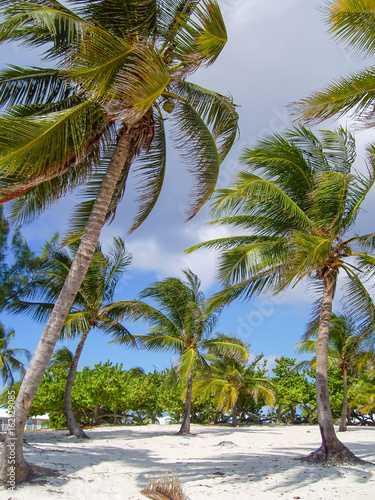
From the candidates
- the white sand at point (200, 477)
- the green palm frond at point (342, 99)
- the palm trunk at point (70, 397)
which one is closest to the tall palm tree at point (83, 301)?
the palm trunk at point (70, 397)

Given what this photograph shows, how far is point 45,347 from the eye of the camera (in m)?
6.44

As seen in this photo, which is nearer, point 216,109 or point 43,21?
point 43,21

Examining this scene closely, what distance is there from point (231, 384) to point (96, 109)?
2314cm

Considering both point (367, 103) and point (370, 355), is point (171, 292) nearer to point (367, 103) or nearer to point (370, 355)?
point (370, 355)

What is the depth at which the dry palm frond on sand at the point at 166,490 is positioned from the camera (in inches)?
231

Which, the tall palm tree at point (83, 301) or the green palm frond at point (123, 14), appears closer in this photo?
the green palm frond at point (123, 14)

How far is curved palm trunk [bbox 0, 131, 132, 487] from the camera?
616cm

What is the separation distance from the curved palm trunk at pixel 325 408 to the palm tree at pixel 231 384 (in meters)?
14.6

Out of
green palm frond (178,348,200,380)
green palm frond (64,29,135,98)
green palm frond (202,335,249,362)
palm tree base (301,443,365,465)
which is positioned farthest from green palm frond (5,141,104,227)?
green palm frond (202,335,249,362)

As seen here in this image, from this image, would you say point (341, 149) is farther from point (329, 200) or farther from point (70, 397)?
point (70, 397)

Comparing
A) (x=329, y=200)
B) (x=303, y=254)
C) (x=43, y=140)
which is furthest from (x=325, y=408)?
(x=43, y=140)

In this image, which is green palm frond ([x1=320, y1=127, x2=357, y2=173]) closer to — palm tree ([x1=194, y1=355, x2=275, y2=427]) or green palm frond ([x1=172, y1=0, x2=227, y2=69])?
green palm frond ([x1=172, y1=0, x2=227, y2=69])

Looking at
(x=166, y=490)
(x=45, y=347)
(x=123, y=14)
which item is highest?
(x=123, y=14)

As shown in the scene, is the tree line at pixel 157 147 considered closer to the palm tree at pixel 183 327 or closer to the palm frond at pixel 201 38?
the palm frond at pixel 201 38
